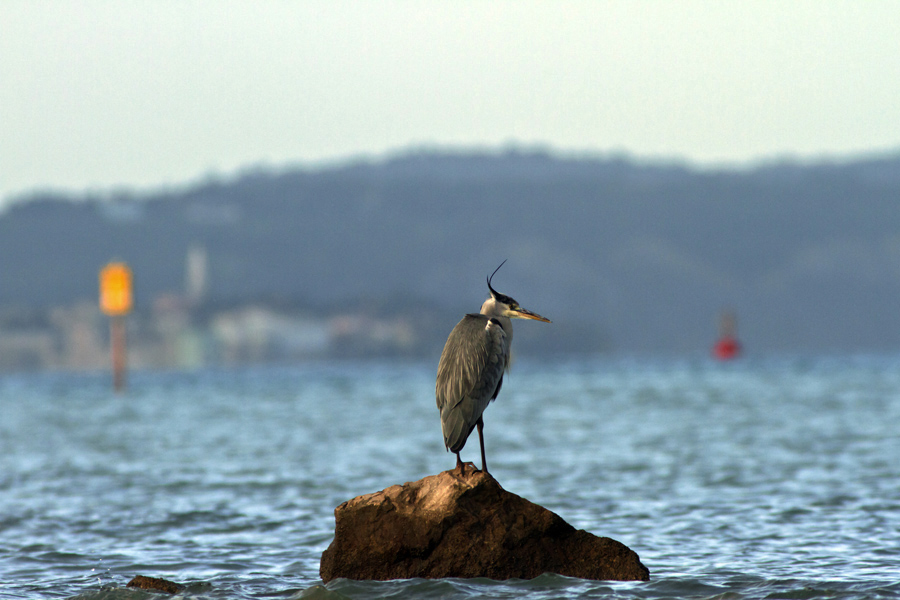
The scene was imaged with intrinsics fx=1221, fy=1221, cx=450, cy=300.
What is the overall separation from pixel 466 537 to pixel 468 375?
4.96 ft

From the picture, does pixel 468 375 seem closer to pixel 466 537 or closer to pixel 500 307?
pixel 500 307

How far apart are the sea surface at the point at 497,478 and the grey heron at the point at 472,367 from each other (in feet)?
4.87

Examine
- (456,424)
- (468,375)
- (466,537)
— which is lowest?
(466,537)

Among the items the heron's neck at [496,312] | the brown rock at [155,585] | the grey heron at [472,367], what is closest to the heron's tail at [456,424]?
the grey heron at [472,367]

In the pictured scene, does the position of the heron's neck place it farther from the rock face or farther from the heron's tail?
the rock face

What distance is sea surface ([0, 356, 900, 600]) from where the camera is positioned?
40.0 feet

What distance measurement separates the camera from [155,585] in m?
11.6

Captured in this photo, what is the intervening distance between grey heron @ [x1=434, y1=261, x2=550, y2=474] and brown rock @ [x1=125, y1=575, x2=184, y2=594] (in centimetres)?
294

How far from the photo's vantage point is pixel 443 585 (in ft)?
37.2

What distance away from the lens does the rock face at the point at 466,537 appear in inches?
443

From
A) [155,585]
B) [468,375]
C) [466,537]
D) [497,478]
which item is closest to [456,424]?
[468,375]

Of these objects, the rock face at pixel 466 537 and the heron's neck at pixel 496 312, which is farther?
the heron's neck at pixel 496 312

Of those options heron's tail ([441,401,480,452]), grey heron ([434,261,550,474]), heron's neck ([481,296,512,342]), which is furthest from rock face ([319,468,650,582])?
heron's neck ([481,296,512,342])

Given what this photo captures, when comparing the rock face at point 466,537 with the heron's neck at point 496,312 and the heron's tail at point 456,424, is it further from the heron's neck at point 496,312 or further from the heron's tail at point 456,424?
the heron's neck at point 496,312
